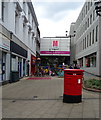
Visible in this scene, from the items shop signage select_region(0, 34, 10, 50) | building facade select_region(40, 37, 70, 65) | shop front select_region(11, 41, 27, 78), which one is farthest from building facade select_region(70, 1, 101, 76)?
building facade select_region(40, 37, 70, 65)

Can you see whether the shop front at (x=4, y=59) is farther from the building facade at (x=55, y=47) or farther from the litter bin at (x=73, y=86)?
the building facade at (x=55, y=47)

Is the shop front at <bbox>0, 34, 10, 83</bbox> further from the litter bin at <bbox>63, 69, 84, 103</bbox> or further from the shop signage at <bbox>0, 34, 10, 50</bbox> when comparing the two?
the litter bin at <bbox>63, 69, 84, 103</bbox>

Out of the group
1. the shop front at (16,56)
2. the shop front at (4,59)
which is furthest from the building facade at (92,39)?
the shop front at (4,59)

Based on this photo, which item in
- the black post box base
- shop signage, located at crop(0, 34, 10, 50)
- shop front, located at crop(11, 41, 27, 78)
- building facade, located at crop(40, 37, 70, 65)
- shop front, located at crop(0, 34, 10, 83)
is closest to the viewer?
the black post box base

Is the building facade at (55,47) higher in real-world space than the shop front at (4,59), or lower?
higher

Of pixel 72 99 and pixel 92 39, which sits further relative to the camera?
pixel 92 39

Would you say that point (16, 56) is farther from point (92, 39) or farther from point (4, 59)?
point (92, 39)

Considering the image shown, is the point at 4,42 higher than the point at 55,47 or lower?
lower

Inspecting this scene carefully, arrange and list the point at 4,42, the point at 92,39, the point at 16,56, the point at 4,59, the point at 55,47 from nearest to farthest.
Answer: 1. the point at 4,42
2. the point at 4,59
3. the point at 16,56
4. the point at 92,39
5. the point at 55,47

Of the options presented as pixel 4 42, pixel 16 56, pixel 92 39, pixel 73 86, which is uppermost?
pixel 92 39

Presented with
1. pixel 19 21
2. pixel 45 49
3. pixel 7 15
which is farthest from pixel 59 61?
pixel 7 15

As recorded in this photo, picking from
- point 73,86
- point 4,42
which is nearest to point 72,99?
point 73,86

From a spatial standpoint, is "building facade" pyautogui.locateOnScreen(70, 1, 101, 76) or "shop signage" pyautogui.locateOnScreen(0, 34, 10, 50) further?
"building facade" pyautogui.locateOnScreen(70, 1, 101, 76)

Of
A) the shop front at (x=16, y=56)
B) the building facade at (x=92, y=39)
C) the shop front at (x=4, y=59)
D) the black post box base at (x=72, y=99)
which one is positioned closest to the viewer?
the black post box base at (x=72, y=99)
